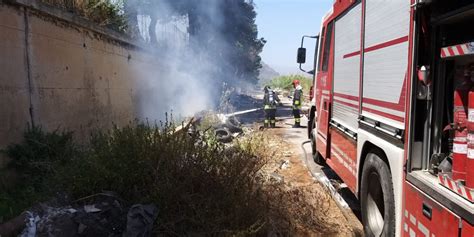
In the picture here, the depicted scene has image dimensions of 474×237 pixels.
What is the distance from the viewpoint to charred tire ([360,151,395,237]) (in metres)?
3.70

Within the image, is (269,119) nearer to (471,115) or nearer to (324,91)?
(324,91)

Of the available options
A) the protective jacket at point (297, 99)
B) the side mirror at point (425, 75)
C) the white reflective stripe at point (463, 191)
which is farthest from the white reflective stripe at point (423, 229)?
the protective jacket at point (297, 99)

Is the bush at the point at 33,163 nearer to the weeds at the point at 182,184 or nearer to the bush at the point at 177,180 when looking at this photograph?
the weeds at the point at 182,184

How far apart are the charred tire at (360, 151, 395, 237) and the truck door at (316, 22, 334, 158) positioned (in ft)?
7.18

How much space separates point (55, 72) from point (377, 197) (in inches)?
205

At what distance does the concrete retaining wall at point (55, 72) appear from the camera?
223 inches

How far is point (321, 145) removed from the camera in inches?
286

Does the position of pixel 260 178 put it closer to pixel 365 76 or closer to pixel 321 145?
pixel 365 76

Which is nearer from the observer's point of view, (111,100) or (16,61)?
(16,61)

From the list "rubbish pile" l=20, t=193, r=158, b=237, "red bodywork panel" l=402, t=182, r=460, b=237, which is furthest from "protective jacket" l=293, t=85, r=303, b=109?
"red bodywork panel" l=402, t=182, r=460, b=237

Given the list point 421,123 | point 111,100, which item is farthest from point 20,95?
point 421,123

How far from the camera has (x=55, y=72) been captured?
Result: 22.9 ft

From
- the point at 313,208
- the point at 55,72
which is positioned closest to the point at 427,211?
the point at 313,208

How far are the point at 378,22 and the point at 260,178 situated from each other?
6.25 ft
